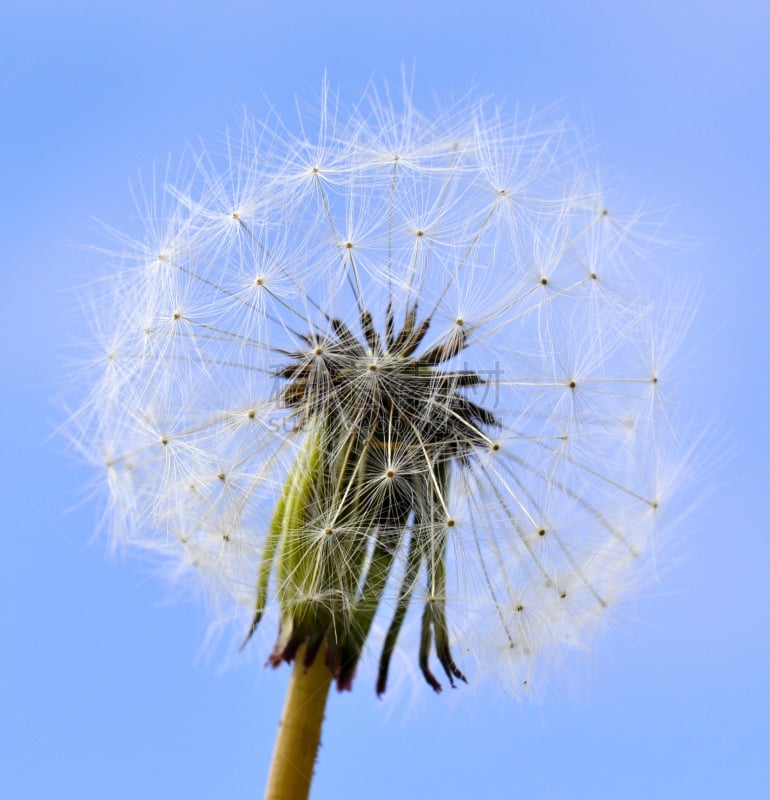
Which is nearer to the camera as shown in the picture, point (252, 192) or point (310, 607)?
point (310, 607)

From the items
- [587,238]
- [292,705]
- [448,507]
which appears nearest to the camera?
[292,705]

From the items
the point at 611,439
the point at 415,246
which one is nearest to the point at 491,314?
the point at 415,246

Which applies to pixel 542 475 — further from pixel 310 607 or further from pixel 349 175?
pixel 349 175

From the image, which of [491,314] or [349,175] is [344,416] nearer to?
[491,314]

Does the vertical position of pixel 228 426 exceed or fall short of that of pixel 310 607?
it exceeds it

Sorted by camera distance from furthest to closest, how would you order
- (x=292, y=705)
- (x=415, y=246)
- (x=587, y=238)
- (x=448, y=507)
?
(x=587, y=238)
(x=415, y=246)
(x=448, y=507)
(x=292, y=705)

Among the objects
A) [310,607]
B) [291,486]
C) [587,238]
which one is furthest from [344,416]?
[587,238]

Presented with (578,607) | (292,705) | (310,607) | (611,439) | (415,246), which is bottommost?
(292,705)
